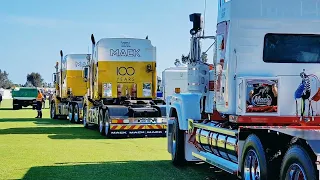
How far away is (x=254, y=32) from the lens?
30.6 feet

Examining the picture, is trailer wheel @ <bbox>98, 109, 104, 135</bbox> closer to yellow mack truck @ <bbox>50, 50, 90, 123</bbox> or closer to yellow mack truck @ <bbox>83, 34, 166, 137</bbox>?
yellow mack truck @ <bbox>83, 34, 166, 137</bbox>

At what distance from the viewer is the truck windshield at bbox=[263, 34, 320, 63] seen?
9234mm

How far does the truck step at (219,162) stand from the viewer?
9.10 m

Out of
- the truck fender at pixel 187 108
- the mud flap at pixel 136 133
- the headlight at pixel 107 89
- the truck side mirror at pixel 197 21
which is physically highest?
the truck side mirror at pixel 197 21

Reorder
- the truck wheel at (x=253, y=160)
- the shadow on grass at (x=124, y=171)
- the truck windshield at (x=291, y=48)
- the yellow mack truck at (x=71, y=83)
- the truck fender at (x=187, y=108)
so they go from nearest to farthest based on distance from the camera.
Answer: the truck wheel at (x=253, y=160), the truck windshield at (x=291, y=48), the shadow on grass at (x=124, y=171), the truck fender at (x=187, y=108), the yellow mack truck at (x=71, y=83)

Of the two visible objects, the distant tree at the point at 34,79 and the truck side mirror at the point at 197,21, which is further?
the distant tree at the point at 34,79

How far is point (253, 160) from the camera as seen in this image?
26.5 ft

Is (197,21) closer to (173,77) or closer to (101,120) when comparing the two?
(101,120)

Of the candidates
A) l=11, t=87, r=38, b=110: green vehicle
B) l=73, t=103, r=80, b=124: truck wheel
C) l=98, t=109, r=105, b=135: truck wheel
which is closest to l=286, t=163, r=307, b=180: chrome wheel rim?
l=98, t=109, r=105, b=135: truck wheel

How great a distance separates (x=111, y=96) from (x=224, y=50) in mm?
13471

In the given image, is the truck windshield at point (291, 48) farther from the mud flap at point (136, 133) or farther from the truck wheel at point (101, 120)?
the truck wheel at point (101, 120)

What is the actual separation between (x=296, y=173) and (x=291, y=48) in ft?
10.3

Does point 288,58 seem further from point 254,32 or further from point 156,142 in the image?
point 156,142

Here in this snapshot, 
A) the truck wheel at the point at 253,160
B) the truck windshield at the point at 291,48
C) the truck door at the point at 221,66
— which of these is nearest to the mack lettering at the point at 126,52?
the truck door at the point at 221,66
